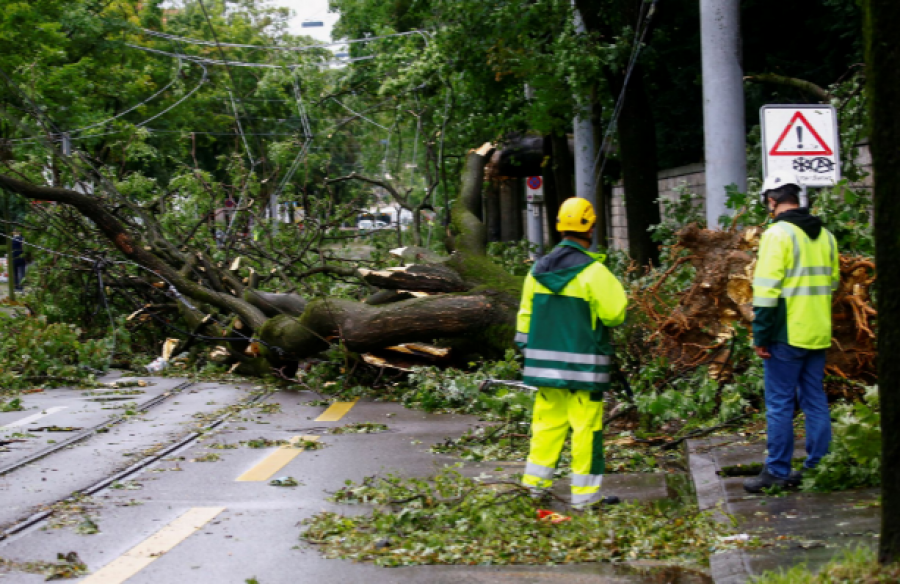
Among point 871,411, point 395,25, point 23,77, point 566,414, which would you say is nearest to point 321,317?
point 566,414

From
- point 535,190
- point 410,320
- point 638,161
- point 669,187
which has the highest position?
point 638,161

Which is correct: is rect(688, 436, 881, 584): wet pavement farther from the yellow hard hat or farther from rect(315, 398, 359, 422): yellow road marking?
→ rect(315, 398, 359, 422): yellow road marking

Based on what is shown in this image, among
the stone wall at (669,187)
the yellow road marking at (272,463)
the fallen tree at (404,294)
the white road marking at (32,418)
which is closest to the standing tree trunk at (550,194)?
the stone wall at (669,187)

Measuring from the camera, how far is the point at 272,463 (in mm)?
7566

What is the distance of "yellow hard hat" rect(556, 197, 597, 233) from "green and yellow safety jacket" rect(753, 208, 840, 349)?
3.18 feet

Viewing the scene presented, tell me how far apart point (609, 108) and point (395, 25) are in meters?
20.2

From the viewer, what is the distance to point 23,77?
2248cm

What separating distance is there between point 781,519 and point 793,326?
1.19 metres

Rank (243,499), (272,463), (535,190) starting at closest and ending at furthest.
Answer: (243,499), (272,463), (535,190)

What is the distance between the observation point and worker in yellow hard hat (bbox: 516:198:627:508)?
5.88 meters

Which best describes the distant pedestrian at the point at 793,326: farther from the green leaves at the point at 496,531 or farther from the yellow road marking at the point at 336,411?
the yellow road marking at the point at 336,411

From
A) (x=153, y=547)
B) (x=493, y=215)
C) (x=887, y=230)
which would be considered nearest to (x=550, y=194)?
(x=493, y=215)

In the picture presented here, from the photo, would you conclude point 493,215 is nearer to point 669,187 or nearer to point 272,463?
point 669,187

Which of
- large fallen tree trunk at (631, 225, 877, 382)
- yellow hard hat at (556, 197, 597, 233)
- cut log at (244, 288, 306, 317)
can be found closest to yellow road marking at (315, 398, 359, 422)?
cut log at (244, 288, 306, 317)
